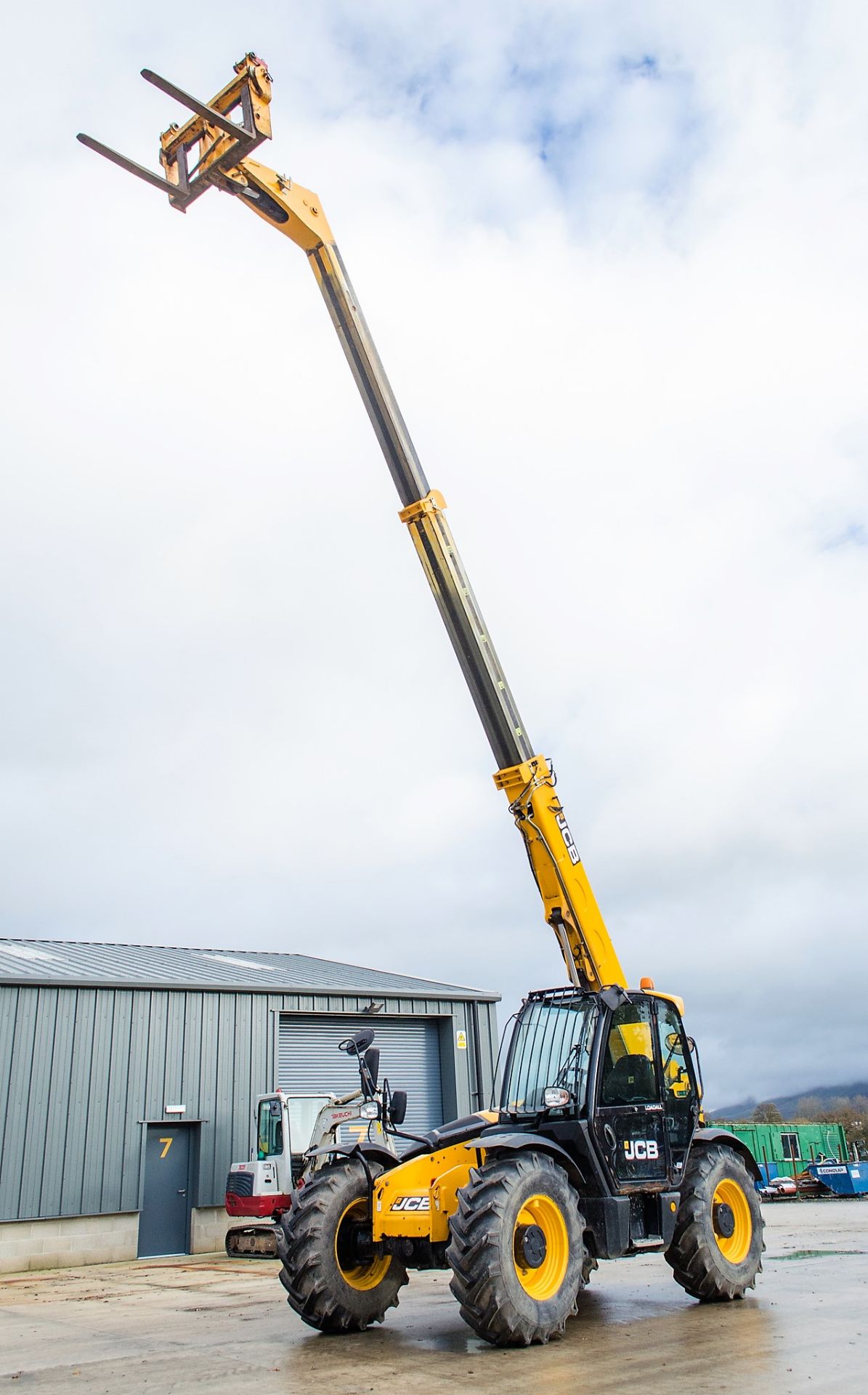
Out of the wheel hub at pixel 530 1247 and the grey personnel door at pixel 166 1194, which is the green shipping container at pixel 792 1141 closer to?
the grey personnel door at pixel 166 1194

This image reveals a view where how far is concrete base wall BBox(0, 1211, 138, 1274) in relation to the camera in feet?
59.5

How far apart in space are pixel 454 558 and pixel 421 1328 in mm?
7130

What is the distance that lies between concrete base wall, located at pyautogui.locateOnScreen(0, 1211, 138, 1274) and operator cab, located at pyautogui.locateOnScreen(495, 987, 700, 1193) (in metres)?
12.3

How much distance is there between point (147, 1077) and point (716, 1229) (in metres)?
13.4

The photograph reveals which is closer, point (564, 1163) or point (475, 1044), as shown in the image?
point (564, 1163)

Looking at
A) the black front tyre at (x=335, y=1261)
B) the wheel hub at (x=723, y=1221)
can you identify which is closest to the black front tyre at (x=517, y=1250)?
the black front tyre at (x=335, y=1261)

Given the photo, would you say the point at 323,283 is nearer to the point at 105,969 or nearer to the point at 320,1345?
the point at 320,1345

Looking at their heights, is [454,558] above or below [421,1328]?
above

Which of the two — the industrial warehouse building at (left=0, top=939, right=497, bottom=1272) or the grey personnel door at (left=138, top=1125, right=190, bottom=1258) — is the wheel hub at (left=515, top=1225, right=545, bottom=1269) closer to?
the industrial warehouse building at (left=0, top=939, right=497, bottom=1272)

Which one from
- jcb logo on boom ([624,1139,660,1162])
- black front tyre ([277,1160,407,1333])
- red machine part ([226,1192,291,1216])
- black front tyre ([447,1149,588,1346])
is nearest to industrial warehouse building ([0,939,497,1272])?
red machine part ([226,1192,291,1216])

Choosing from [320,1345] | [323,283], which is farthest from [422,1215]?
[323,283]

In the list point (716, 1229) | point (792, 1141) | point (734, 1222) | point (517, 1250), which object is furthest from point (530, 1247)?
point (792, 1141)

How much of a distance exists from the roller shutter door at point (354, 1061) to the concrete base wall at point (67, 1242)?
4.63 m

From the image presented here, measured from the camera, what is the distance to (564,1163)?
9047 millimetres
